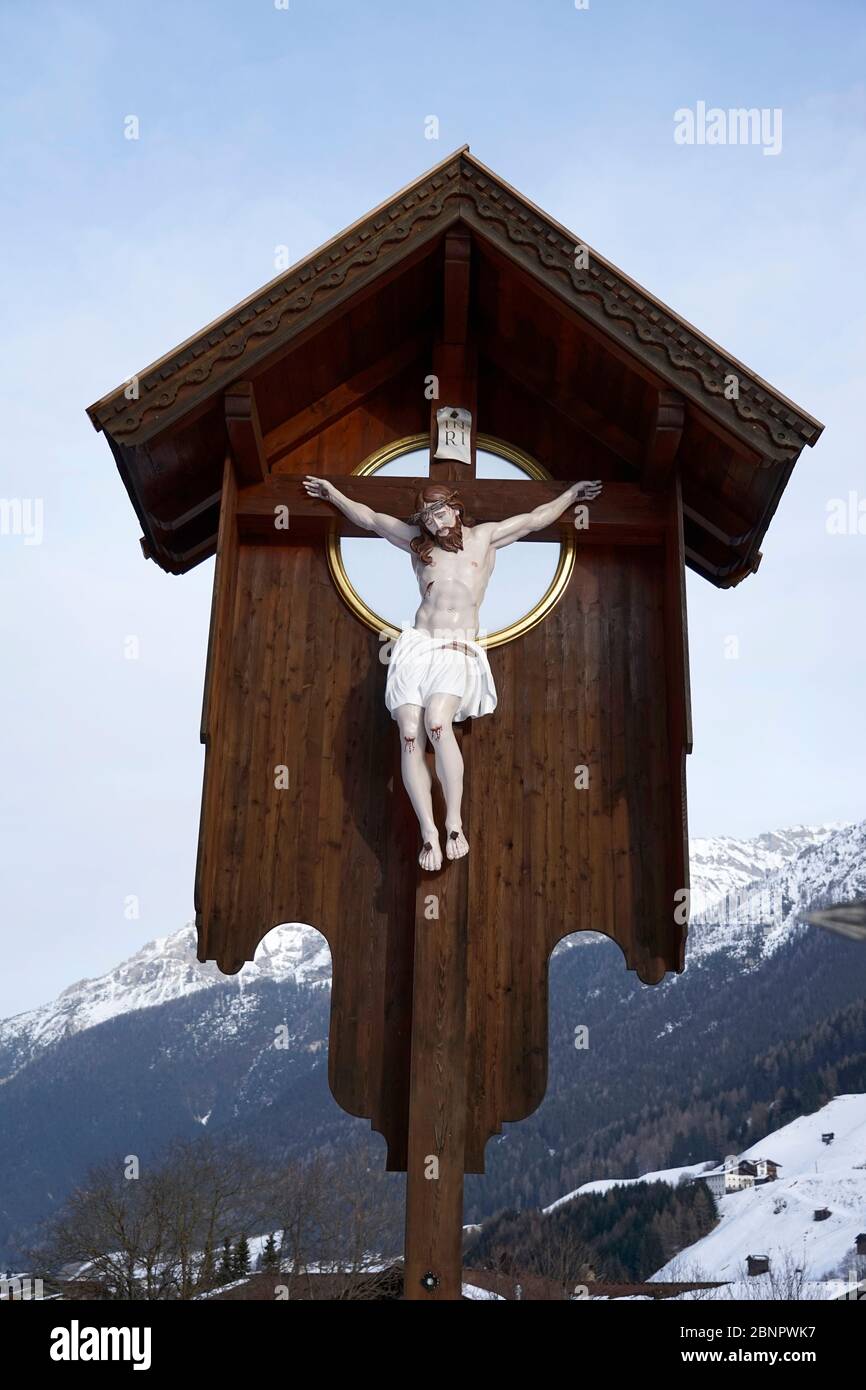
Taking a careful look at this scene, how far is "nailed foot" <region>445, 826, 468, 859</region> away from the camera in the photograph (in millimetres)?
6963

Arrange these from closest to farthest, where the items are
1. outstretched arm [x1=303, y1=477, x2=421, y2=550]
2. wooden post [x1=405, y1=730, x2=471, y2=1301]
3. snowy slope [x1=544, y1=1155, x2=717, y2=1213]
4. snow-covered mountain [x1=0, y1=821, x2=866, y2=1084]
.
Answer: wooden post [x1=405, y1=730, x2=471, y2=1301] → outstretched arm [x1=303, y1=477, x2=421, y2=550] → snowy slope [x1=544, y1=1155, x2=717, y2=1213] → snow-covered mountain [x1=0, y1=821, x2=866, y2=1084]

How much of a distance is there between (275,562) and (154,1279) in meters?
21.0

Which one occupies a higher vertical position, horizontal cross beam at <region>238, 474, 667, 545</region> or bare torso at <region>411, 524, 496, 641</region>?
horizontal cross beam at <region>238, 474, 667, 545</region>

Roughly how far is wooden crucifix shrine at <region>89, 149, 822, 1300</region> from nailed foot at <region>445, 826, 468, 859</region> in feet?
0.30

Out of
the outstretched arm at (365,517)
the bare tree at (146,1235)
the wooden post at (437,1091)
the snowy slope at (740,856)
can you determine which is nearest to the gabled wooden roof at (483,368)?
the outstretched arm at (365,517)

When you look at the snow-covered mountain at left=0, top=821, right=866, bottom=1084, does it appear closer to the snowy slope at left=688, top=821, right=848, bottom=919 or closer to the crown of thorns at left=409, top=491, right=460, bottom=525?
the snowy slope at left=688, top=821, right=848, bottom=919

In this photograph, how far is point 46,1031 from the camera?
89625 millimetres

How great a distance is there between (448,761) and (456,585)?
0.94m

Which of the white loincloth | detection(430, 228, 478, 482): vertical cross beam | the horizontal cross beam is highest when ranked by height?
detection(430, 228, 478, 482): vertical cross beam

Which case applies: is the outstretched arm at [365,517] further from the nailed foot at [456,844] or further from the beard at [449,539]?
the nailed foot at [456,844]

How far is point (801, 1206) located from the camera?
189ft

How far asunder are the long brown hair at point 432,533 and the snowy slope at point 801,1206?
43.0 meters

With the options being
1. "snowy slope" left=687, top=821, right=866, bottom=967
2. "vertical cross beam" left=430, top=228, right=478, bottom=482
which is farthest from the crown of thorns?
"snowy slope" left=687, top=821, right=866, bottom=967

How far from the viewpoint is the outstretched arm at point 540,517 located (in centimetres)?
755
